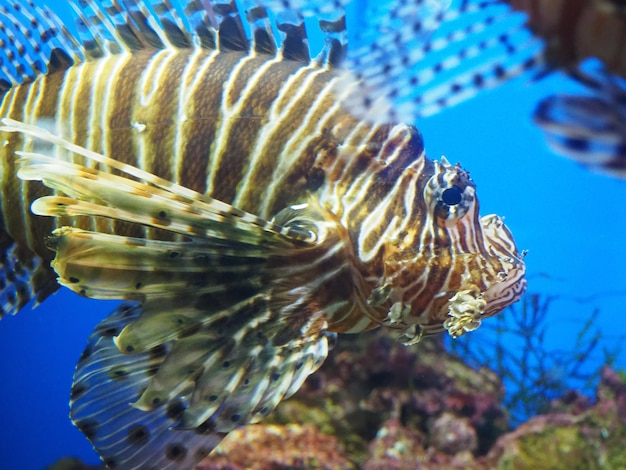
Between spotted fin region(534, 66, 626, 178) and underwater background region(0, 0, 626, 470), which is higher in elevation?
spotted fin region(534, 66, 626, 178)

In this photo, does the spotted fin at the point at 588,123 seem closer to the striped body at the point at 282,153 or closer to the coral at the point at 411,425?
the striped body at the point at 282,153

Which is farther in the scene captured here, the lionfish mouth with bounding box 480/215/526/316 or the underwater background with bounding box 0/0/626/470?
the underwater background with bounding box 0/0/626/470

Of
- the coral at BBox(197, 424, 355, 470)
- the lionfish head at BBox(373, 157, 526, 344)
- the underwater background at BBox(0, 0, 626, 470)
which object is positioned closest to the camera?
the lionfish head at BBox(373, 157, 526, 344)

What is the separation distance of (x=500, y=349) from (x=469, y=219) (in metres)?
3.71

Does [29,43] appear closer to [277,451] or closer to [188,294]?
[188,294]

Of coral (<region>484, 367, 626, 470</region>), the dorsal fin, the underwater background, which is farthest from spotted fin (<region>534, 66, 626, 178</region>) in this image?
the underwater background

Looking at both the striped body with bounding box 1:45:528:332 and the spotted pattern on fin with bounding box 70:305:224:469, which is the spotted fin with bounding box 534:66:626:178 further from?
the spotted pattern on fin with bounding box 70:305:224:469

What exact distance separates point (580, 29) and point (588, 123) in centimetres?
12

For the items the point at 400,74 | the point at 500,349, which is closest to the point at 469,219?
the point at 400,74

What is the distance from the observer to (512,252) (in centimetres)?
203

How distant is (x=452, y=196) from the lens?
6.50ft

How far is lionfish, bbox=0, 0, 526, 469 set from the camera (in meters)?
1.66

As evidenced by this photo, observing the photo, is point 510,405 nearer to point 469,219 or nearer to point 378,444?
point 378,444

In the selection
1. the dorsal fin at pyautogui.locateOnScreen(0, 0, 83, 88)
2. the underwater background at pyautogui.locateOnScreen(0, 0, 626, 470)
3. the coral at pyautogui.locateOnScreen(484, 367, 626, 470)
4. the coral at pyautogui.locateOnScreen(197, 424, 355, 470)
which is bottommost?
the underwater background at pyautogui.locateOnScreen(0, 0, 626, 470)
